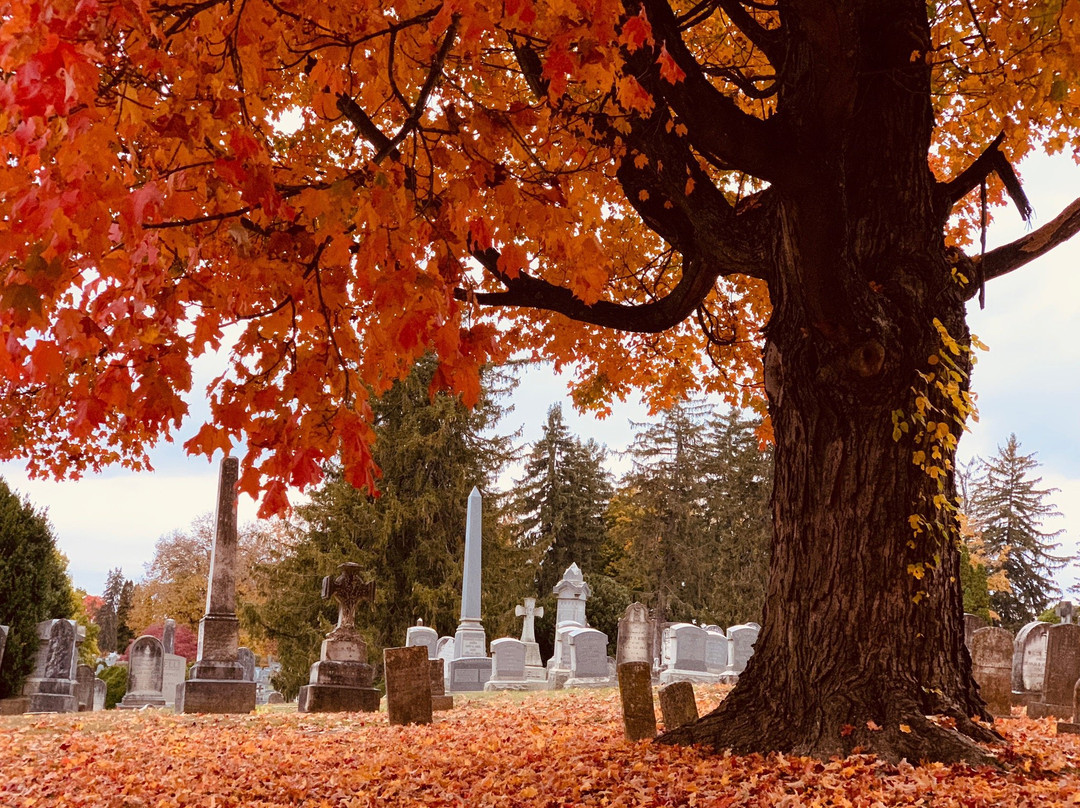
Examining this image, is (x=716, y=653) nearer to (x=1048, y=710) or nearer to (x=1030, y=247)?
(x=1048, y=710)

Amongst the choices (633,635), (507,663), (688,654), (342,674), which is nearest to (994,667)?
(633,635)

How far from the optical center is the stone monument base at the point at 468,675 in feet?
63.6

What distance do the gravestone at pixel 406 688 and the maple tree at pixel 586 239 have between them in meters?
4.55

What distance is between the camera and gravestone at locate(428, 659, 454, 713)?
41.3 ft

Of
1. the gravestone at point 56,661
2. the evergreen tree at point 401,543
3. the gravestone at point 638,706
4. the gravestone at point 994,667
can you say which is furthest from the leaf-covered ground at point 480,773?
the evergreen tree at point 401,543

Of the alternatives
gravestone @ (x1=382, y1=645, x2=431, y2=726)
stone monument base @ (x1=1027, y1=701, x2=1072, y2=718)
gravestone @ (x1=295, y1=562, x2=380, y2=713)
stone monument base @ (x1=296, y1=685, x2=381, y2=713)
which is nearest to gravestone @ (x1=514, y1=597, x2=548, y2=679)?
gravestone @ (x1=295, y1=562, x2=380, y2=713)

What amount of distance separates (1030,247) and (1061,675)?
22.1 feet

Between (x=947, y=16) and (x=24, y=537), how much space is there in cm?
1781

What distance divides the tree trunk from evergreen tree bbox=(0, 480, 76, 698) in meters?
14.2

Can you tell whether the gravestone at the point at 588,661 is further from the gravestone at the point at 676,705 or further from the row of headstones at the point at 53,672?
the gravestone at the point at 676,705

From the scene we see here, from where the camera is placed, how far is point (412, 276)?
3775 millimetres

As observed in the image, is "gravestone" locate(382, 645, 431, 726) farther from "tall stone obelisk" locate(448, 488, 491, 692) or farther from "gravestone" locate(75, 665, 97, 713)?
"gravestone" locate(75, 665, 97, 713)

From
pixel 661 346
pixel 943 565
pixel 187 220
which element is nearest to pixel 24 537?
pixel 661 346

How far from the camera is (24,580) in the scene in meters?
16.4
